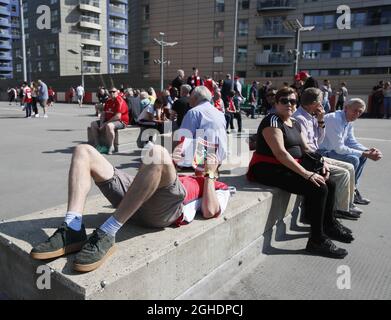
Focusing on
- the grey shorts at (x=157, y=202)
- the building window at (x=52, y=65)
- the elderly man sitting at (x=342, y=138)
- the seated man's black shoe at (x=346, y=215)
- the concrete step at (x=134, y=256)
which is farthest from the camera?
the building window at (x=52, y=65)

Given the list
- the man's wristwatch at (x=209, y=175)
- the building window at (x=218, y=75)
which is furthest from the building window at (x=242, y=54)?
the man's wristwatch at (x=209, y=175)

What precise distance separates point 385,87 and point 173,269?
22.3 metres

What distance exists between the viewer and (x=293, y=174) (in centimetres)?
Result: 363

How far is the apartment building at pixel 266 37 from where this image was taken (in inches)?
1565

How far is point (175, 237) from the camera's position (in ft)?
8.36

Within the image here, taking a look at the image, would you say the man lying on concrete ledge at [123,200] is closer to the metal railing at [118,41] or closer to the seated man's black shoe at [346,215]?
the seated man's black shoe at [346,215]

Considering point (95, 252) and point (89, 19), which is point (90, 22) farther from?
point (95, 252)

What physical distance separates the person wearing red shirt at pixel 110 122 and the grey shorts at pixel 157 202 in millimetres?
5873

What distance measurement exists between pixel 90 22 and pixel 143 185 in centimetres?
7213

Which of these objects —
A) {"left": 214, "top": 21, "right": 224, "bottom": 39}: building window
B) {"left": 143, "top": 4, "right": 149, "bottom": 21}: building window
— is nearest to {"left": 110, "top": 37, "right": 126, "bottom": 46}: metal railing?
{"left": 143, "top": 4, "right": 149, "bottom": 21}: building window

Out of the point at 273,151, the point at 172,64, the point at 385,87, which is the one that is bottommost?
the point at 273,151

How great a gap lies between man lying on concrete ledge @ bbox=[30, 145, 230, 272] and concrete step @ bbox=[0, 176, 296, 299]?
74 millimetres
